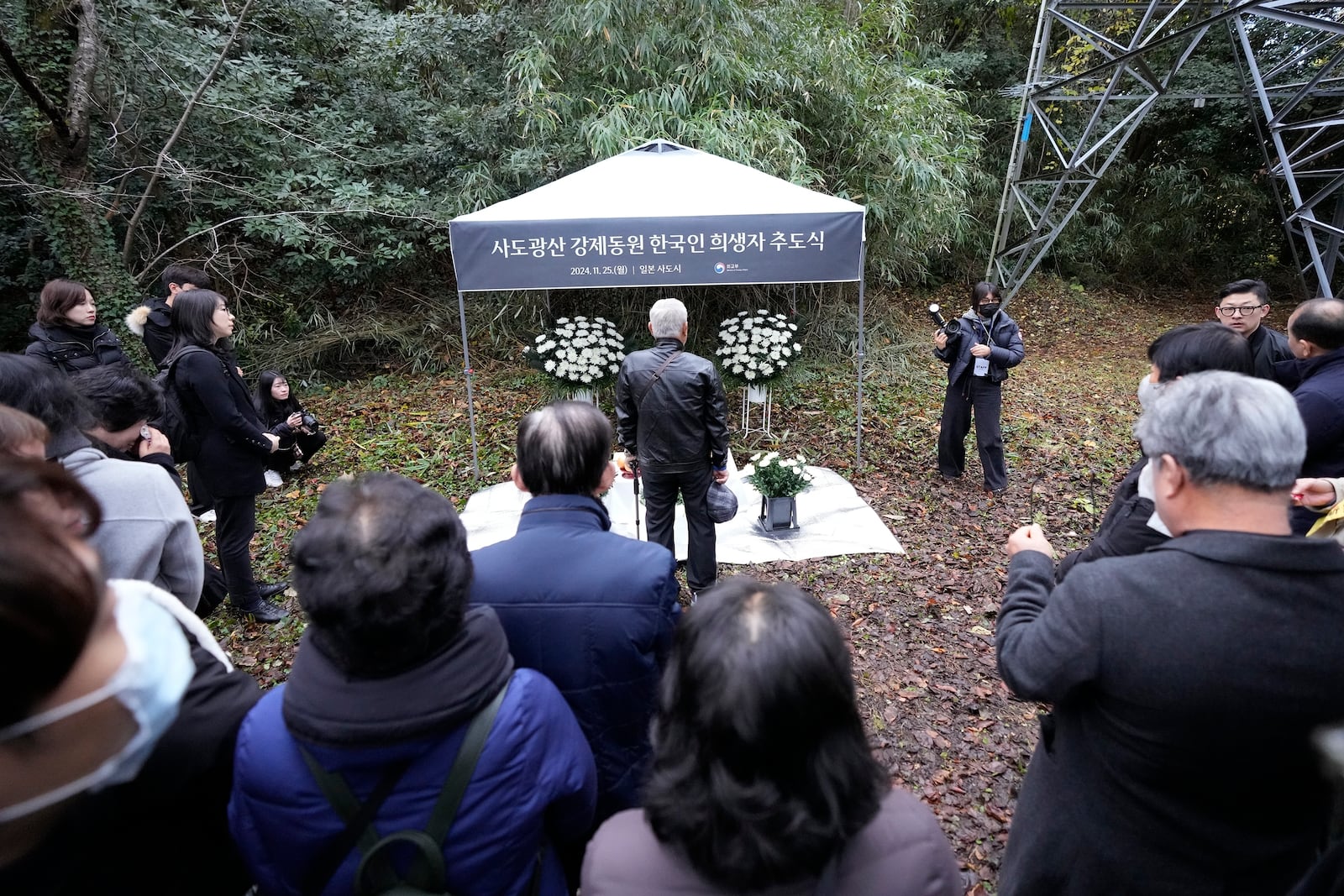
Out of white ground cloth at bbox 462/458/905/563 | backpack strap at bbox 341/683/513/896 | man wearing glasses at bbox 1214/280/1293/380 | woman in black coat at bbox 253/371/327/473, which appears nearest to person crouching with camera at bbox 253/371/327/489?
woman in black coat at bbox 253/371/327/473

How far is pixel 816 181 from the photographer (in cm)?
757

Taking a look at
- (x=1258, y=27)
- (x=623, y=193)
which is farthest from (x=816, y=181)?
(x=1258, y=27)

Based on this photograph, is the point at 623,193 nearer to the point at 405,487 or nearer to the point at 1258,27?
the point at 405,487

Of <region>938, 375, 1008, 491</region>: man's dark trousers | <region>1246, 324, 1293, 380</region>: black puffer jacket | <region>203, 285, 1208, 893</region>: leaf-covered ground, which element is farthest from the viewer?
<region>938, 375, 1008, 491</region>: man's dark trousers

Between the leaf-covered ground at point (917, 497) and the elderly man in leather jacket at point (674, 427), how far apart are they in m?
0.73

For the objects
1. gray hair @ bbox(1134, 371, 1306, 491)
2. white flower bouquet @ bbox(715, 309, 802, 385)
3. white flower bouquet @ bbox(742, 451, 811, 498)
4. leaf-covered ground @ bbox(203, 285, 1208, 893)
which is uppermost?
gray hair @ bbox(1134, 371, 1306, 491)

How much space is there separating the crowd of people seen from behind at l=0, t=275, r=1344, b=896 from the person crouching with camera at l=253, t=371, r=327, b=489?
364 centimetres

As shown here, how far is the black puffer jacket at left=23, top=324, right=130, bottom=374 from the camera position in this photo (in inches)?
147

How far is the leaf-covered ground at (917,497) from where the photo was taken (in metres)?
2.93

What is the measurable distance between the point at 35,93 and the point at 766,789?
25.6 feet

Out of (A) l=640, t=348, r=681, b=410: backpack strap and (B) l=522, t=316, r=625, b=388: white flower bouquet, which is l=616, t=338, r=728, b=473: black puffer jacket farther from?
(B) l=522, t=316, r=625, b=388: white flower bouquet

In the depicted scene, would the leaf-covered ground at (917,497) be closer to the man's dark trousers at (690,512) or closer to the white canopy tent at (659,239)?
the man's dark trousers at (690,512)

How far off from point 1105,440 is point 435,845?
23.5 ft

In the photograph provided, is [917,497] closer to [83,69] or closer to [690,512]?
[690,512]
